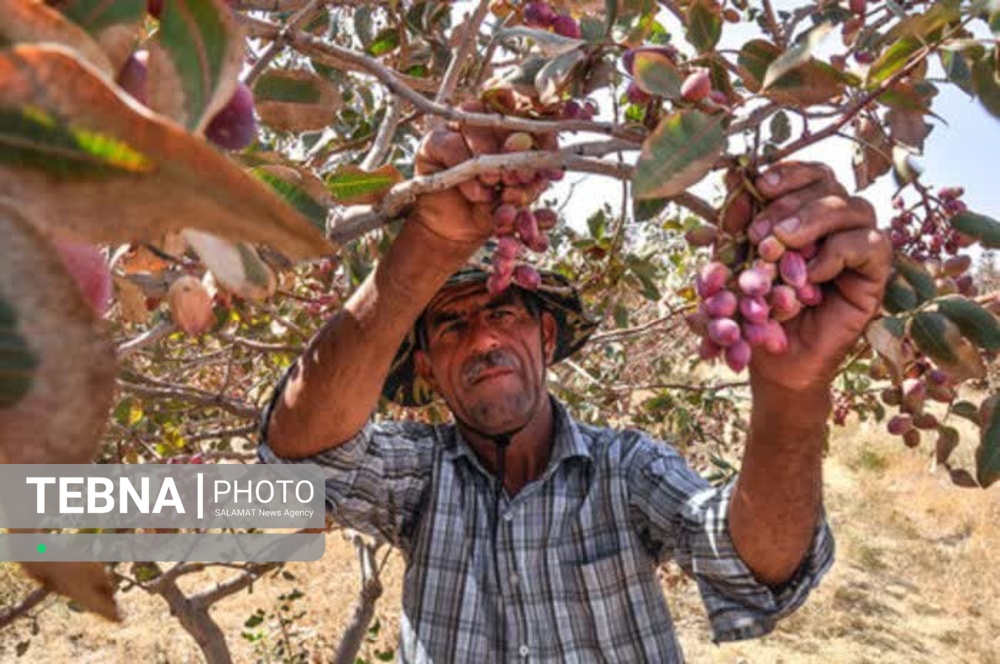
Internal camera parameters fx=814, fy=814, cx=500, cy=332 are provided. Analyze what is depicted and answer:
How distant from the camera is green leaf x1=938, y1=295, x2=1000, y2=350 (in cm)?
95

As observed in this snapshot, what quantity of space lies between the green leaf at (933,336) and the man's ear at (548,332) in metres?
1.55

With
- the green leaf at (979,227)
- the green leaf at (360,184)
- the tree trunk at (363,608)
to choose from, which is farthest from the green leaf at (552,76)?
the tree trunk at (363,608)

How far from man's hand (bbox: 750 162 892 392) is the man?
17cm

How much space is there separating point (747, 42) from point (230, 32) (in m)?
0.73

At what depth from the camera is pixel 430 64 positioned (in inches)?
77.7

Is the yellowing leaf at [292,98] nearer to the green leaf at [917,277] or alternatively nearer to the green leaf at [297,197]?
the green leaf at [297,197]

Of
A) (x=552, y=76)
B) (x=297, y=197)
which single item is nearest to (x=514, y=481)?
(x=297, y=197)

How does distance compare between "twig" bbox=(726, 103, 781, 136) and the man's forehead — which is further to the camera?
the man's forehead

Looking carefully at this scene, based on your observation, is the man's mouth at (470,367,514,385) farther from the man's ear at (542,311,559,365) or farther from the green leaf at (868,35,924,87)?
the green leaf at (868,35,924,87)

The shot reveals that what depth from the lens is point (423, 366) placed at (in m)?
2.44

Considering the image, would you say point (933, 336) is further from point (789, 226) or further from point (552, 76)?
point (552, 76)

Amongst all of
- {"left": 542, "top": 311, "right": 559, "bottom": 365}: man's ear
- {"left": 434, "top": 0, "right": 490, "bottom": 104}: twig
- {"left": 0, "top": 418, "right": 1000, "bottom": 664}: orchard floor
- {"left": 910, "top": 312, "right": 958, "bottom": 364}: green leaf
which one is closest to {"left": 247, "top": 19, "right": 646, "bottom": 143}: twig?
{"left": 434, "top": 0, "right": 490, "bottom": 104}: twig

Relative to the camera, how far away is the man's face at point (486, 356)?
214cm

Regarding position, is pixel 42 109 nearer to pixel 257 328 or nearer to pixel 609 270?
pixel 609 270
